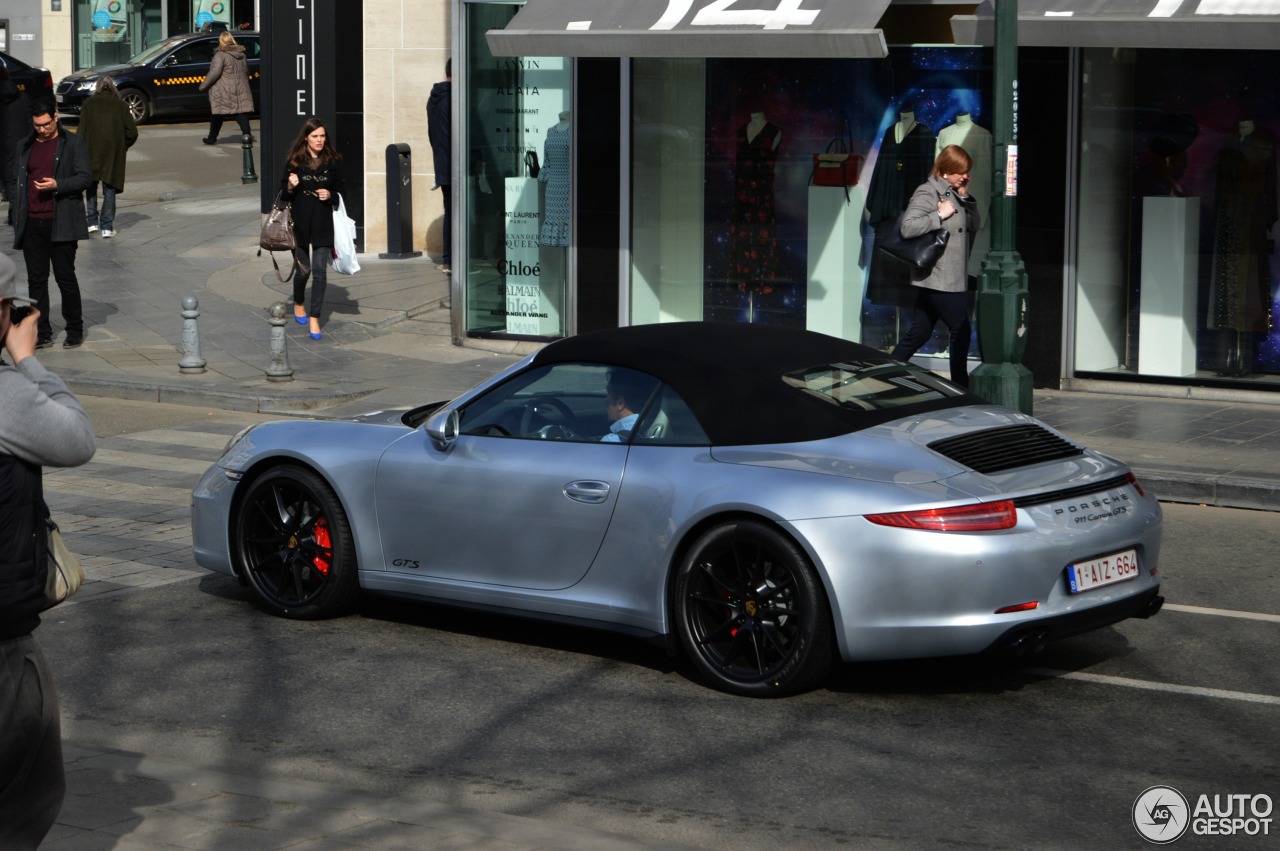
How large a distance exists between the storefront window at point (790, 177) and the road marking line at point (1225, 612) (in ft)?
24.2

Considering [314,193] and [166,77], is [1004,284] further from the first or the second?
[166,77]

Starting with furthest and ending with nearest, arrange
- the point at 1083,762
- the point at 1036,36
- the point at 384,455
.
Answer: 1. the point at 1036,36
2. the point at 384,455
3. the point at 1083,762

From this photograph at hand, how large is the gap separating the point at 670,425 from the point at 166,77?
96.0ft

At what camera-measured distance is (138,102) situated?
3350 centimetres

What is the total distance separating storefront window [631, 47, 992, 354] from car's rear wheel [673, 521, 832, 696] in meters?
8.99

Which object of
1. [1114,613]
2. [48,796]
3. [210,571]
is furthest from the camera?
[210,571]

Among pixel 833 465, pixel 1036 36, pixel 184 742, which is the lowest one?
pixel 184 742

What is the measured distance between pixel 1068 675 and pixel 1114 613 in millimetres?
535

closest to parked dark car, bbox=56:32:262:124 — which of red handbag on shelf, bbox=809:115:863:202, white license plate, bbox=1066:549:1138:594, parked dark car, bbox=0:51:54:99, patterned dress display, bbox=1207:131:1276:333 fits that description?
parked dark car, bbox=0:51:54:99

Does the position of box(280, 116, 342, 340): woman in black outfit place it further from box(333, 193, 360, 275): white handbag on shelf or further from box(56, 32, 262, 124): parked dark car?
box(56, 32, 262, 124): parked dark car

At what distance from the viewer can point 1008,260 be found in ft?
39.4

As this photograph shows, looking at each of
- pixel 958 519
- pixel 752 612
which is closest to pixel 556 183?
pixel 752 612

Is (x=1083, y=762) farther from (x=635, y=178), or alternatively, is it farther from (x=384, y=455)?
(x=635, y=178)

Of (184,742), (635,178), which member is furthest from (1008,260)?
(184,742)
